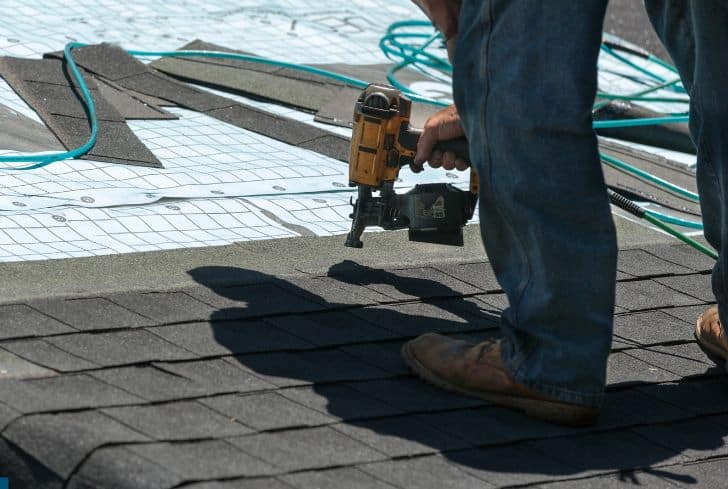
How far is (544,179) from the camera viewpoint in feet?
6.27

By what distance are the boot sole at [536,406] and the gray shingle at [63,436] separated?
0.65 meters

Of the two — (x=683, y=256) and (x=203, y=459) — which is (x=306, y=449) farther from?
(x=683, y=256)

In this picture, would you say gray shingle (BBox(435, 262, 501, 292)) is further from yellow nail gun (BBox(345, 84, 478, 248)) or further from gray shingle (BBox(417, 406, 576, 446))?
gray shingle (BBox(417, 406, 576, 446))

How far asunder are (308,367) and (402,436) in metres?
0.30

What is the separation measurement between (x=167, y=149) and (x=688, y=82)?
1785mm

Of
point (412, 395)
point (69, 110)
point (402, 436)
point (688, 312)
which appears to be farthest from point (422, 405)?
point (69, 110)

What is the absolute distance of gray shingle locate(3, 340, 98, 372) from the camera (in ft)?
6.28

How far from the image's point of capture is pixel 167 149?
3588 millimetres

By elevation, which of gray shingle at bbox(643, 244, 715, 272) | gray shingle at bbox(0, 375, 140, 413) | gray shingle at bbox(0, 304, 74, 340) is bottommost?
gray shingle at bbox(0, 304, 74, 340)

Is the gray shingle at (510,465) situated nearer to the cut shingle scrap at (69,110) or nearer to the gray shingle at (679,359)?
the gray shingle at (679,359)

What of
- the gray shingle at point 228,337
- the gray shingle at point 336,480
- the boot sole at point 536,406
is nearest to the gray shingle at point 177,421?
the gray shingle at point 336,480

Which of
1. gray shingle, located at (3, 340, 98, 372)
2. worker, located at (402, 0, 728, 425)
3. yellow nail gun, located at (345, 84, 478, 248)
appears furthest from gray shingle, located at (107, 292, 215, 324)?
yellow nail gun, located at (345, 84, 478, 248)

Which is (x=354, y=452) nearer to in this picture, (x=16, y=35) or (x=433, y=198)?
(x=433, y=198)

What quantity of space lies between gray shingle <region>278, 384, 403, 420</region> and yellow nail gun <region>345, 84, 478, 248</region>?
76 centimetres
